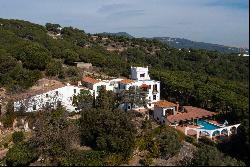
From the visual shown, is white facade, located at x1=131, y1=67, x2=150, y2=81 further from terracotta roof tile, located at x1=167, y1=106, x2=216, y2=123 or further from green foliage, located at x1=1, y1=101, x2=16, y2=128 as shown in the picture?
green foliage, located at x1=1, y1=101, x2=16, y2=128

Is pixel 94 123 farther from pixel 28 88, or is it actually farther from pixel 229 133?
pixel 28 88

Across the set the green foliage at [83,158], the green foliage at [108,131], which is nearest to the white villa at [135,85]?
the green foliage at [108,131]

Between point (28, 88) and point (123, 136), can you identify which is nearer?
point (123, 136)

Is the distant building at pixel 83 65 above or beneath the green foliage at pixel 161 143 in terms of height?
above

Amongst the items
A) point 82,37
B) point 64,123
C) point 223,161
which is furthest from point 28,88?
point 82,37

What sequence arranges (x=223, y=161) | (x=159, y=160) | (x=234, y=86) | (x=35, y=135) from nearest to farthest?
(x=223, y=161)
(x=159, y=160)
(x=35, y=135)
(x=234, y=86)

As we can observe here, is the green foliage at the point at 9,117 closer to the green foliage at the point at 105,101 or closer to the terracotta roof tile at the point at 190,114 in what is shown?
the green foliage at the point at 105,101
